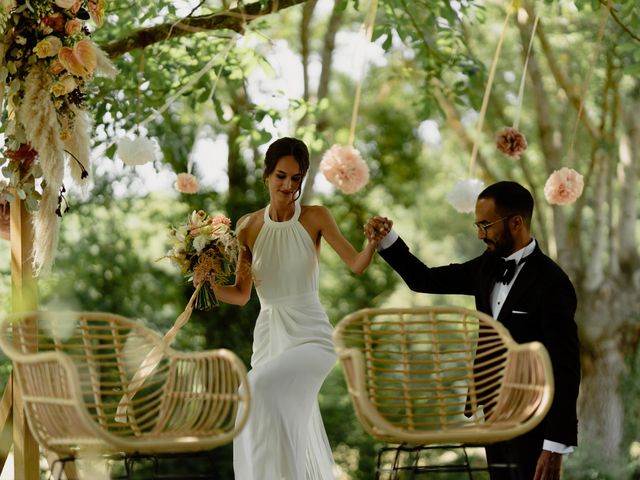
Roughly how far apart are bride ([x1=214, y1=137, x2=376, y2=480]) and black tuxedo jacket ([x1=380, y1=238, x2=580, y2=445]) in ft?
1.58

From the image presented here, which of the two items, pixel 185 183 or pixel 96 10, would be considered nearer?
pixel 96 10

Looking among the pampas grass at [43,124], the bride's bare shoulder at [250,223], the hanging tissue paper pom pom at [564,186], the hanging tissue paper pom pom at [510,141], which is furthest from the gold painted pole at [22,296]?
the hanging tissue paper pom pom at [564,186]

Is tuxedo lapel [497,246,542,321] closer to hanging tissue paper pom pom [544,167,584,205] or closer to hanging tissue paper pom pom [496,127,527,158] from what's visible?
hanging tissue paper pom pom [544,167,584,205]

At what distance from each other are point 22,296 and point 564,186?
95.9 inches

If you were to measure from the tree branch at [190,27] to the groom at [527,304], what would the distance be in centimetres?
166

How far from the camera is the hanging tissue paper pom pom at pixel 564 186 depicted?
482cm

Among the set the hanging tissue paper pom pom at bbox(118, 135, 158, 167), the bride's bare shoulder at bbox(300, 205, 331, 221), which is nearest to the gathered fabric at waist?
the bride's bare shoulder at bbox(300, 205, 331, 221)

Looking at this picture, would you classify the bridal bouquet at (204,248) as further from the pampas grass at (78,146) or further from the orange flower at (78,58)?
the orange flower at (78,58)

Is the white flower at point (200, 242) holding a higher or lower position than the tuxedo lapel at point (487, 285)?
higher

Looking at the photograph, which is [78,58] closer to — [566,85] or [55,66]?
[55,66]

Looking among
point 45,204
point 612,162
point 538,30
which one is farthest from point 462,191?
point 612,162

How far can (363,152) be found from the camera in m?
11.5

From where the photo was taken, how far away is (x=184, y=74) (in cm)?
665

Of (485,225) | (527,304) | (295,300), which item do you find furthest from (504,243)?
(295,300)
